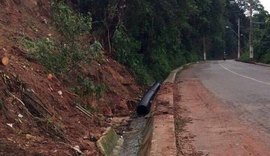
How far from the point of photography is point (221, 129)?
33.1ft

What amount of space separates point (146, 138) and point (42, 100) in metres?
2.39

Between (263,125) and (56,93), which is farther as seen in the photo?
(56,93)

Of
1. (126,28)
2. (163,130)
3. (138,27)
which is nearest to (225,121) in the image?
(163,130)

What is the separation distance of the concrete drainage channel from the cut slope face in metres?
0.36

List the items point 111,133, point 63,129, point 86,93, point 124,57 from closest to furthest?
1. point 63,129
2. point 111,133
3. point 86,93
4. point 124,57

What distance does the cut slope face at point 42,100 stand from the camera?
8.02 m

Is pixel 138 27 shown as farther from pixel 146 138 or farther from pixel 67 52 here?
pixel 146 138

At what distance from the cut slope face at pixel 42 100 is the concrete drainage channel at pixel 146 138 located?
1.17 ft

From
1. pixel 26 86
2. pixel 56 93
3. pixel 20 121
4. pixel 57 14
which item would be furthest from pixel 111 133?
pixel 57 14

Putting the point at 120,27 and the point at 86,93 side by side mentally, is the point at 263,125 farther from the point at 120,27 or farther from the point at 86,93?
the point at 120,27

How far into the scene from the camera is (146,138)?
10.6 meters

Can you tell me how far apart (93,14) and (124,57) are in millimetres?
2454

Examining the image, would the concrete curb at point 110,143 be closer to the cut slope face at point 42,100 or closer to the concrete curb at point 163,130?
the cut slope face at point 42,100

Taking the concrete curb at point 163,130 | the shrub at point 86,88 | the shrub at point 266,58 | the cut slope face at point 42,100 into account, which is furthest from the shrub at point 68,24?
the shrub at point 266,58
